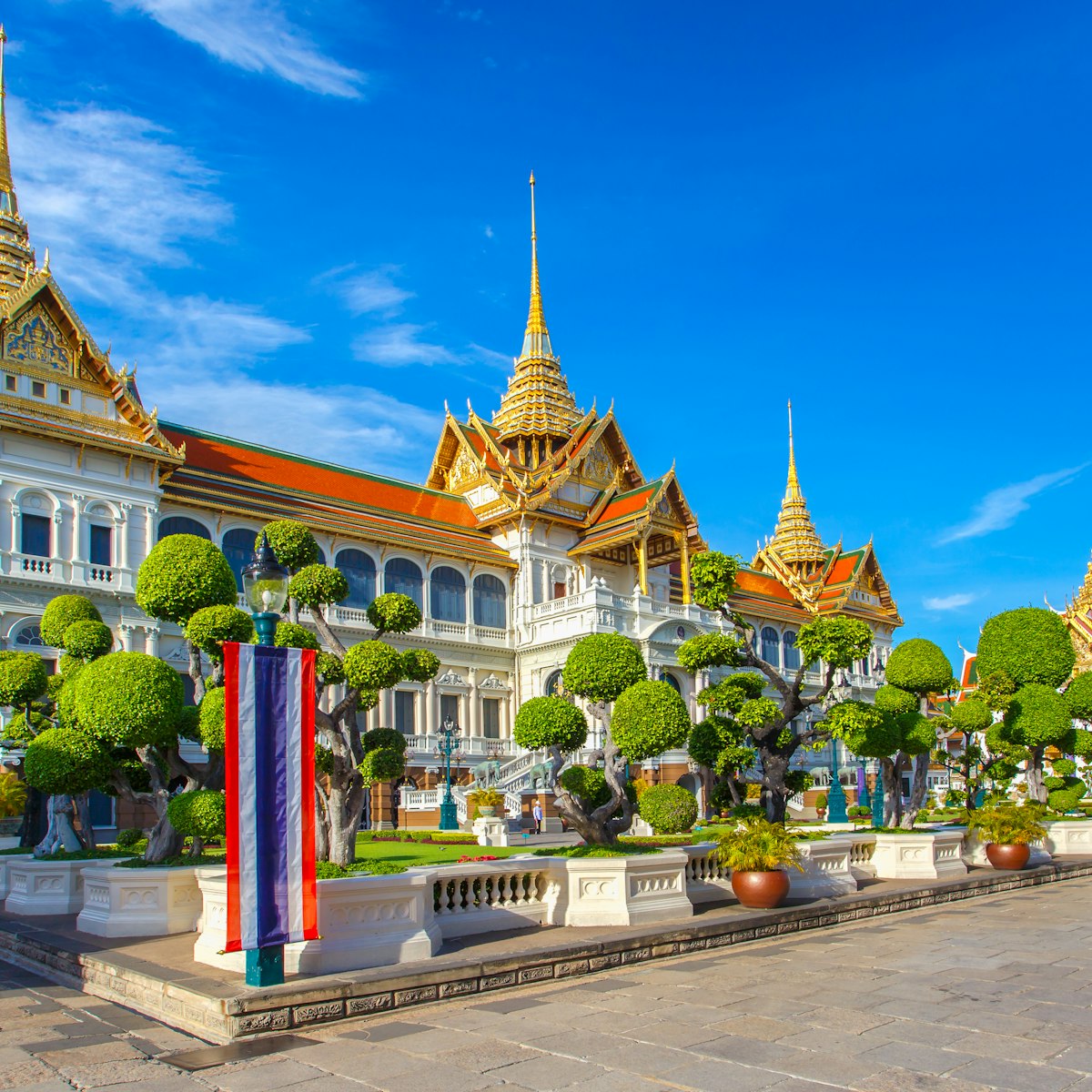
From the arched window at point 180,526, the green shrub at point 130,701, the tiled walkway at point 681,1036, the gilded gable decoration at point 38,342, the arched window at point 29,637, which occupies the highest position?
the gilded gable decoration at point 38,342

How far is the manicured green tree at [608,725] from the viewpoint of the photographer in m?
13.4

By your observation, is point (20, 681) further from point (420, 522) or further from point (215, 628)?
point (420, 522)

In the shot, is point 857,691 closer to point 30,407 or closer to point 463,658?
point 463,658

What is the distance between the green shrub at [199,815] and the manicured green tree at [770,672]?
709cm

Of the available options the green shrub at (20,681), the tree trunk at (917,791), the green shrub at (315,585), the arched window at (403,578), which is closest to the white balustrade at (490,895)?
the green shrub at (315,585)

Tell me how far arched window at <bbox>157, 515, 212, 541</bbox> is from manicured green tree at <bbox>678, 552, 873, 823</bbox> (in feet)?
69.1

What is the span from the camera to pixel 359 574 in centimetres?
3722

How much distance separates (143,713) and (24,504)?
19341 mm

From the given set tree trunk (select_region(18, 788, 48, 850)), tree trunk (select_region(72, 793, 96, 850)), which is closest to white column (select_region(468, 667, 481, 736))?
tree trunk (select_region(18, 788, 48, 850))

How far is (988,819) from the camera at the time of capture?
1934 cm

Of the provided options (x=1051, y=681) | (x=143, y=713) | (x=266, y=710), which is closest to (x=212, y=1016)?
(x=266, y=710)

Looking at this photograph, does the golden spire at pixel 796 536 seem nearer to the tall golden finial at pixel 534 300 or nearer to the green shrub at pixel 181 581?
the tall golden finial at pixel 534 300

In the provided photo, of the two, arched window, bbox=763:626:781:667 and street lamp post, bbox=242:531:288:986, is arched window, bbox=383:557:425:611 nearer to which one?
arched window, bbox=763:626:781:667

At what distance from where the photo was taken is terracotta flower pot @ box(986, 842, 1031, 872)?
1909 centimetres
